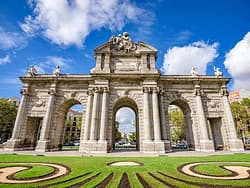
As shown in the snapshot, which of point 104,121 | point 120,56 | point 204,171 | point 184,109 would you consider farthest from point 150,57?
point 204,171

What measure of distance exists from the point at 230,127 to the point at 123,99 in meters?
18.2

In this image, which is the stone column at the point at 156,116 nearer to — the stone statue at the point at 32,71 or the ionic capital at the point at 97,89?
the ionic capital at the point at 97,89

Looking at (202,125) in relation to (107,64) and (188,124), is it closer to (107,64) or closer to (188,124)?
(188,124)

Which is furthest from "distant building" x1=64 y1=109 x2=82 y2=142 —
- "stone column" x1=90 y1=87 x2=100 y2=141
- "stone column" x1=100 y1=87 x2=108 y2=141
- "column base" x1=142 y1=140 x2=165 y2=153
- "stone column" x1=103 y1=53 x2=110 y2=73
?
"column base" x1=142 y1=140 x2=165 y2=153

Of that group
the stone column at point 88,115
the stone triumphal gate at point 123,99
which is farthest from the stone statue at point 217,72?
the stone column at point 88,115

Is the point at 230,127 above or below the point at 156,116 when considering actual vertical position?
below

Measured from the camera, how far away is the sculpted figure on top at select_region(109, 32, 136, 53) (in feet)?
89.2

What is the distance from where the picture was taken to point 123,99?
85.3ft

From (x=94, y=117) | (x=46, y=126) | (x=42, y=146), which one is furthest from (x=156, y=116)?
(x=42, y=146)

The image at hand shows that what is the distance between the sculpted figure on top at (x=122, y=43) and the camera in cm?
2718

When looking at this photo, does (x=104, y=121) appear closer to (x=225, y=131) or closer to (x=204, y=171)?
(x=204, y=171)

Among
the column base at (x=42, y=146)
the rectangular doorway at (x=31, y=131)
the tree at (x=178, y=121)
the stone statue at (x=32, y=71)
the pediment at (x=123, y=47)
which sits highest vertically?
the pediment at (x=123, y=47)

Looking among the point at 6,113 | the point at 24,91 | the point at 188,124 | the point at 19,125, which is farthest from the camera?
the point at 6,113

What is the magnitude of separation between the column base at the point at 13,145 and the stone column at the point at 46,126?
3.65 m
